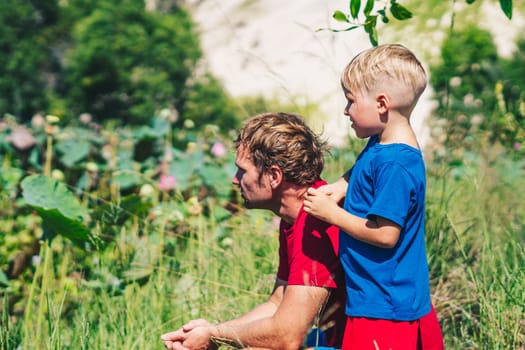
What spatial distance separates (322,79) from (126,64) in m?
3.37

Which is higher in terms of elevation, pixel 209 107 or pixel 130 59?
pixel 130 59

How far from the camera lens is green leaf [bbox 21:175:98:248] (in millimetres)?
2285

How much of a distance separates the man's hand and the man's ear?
1.34 ft

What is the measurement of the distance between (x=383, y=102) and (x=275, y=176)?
1.21 feet

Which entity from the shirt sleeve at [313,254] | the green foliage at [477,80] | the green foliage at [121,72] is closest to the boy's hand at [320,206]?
the shirt sleeve at [313,254]

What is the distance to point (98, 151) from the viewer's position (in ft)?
14.8

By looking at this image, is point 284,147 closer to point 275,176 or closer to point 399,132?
point 275,176

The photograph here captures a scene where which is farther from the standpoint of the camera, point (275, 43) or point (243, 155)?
point (275, 43)

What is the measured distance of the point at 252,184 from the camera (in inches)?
74.4

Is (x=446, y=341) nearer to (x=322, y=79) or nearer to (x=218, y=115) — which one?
(x=218, y=115)

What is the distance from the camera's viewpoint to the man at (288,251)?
175 centimetres

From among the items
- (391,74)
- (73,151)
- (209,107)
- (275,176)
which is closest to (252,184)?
(275,176)

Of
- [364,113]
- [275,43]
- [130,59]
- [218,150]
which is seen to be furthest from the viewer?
[275,43]

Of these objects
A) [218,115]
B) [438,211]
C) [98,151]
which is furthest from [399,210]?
[218,115]
